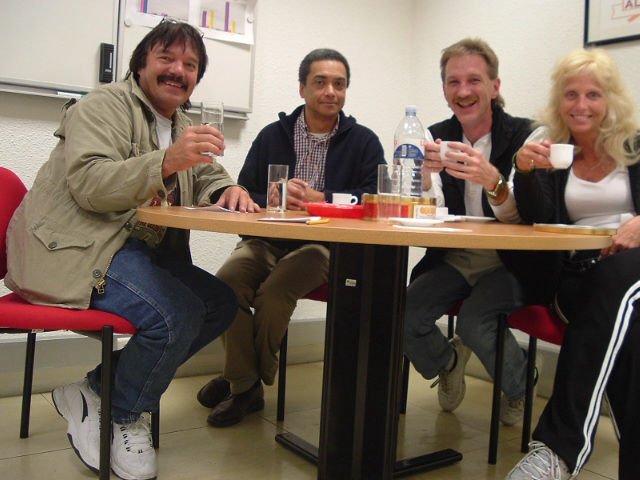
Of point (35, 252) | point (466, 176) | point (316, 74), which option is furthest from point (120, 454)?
point (316, 74)

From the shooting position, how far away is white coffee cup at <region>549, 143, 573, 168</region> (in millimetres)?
1596

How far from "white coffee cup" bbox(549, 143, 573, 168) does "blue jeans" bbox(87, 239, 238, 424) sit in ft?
3.38

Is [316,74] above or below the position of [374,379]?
above

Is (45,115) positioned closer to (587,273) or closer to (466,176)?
(466,176)

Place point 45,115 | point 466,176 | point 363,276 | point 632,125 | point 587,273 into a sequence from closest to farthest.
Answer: point 363,276 < point 587,273 < point 466,176 < point 632,125 < point 45,115

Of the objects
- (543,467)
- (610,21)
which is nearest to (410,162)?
(543,467)

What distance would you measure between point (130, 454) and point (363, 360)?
0.68 metres

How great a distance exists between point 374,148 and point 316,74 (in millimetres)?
361

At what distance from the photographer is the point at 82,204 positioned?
1.50 metres

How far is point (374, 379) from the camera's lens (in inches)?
56.5

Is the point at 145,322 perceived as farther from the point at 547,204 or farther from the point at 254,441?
the point at 547,204

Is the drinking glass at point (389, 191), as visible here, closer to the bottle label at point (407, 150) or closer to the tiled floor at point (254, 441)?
the bottle label at point (407, 150)

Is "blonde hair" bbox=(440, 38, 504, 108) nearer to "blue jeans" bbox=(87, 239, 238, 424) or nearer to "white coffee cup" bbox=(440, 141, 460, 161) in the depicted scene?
"white coffee cup" bbox=(440, 141, 460, 161)

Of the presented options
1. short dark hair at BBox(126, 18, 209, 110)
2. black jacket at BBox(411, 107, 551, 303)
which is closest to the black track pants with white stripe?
black jacket at BBox(411, 107, 551, 303)
